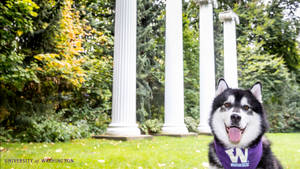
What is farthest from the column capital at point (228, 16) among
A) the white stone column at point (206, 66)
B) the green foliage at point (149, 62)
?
the green foliage at point (149, 62)

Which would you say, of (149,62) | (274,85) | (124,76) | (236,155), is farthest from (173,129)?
(274,85)

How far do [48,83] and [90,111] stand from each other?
3108mm

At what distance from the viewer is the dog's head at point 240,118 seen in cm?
318

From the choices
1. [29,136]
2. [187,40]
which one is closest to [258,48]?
[187,40]

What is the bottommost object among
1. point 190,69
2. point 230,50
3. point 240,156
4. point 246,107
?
point 240,156

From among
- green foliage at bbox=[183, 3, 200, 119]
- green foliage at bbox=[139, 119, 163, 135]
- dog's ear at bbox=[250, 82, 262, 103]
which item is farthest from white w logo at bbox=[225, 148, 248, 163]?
green foliage at bbox=[183, 3, 200, 119]

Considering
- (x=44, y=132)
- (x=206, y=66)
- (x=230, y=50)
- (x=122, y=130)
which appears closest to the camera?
(x=122, y=130)

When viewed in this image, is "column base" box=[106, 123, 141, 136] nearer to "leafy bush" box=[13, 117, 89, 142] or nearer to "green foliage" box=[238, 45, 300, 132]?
"leafy bush" box=[13, 117, 89, 142]

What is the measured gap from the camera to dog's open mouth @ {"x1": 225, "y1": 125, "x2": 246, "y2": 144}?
3.20 meters

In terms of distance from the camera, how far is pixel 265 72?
27109mm

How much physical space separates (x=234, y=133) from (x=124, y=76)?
765 cm

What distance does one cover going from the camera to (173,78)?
13.4 metres

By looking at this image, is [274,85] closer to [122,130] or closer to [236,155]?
[122,130]

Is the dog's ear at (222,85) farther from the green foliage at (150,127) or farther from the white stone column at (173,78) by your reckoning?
the green foliage at (150,127)
